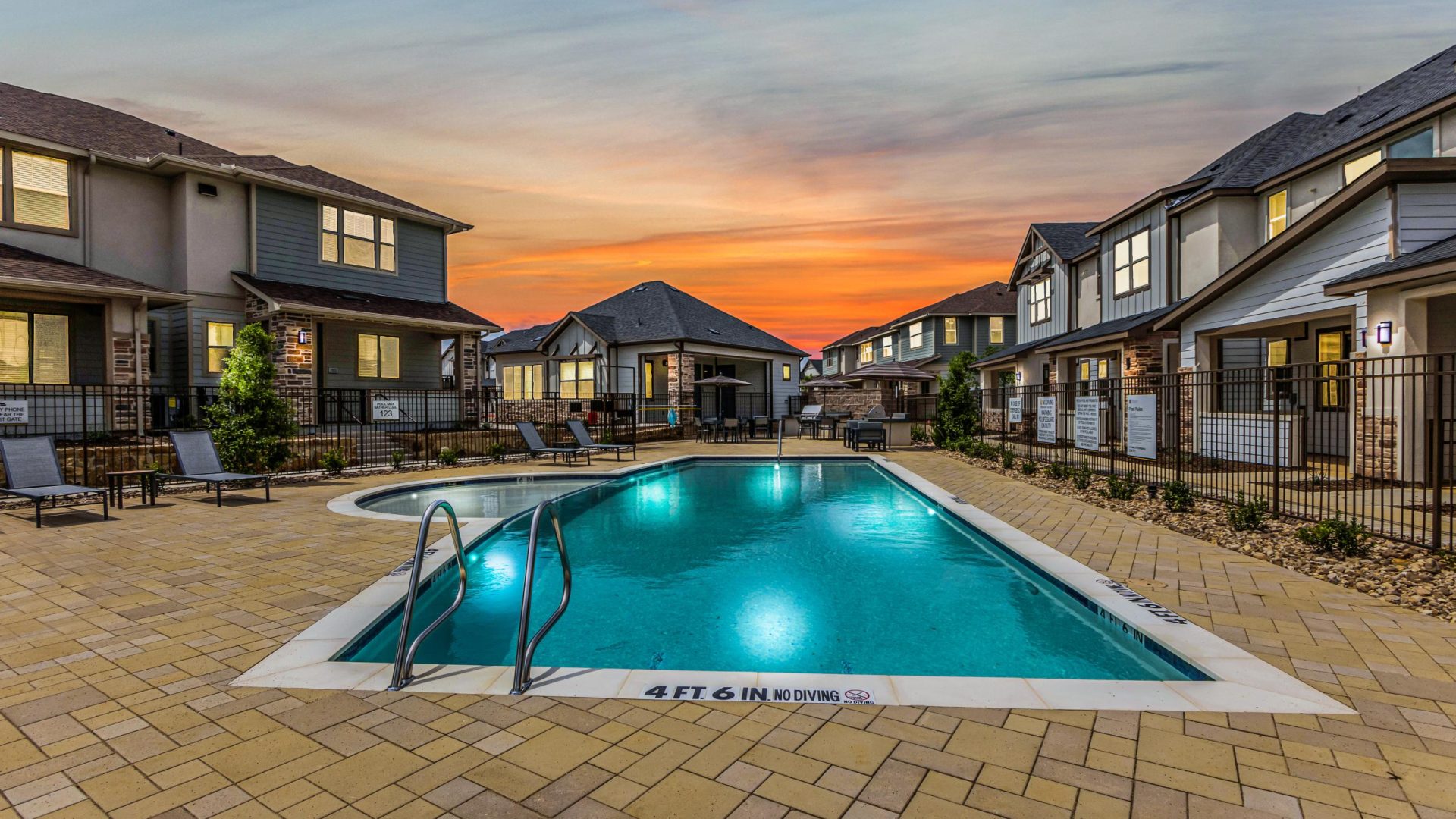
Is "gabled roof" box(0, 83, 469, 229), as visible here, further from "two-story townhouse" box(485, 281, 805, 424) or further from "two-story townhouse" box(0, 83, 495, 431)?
"two-story townhouse" box(485, 281, 805, 424)

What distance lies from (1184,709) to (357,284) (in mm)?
19776

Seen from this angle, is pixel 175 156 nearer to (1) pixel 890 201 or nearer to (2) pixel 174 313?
(2) pixel 174 313

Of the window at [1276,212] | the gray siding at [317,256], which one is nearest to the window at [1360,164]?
the window at [1276,212]

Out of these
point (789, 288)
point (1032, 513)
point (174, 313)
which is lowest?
point (1032, 513)

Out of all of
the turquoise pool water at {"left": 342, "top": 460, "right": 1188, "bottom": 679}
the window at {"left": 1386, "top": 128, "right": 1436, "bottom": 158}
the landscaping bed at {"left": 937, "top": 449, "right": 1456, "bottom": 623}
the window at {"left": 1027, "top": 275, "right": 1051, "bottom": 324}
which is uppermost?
the window at {"left": 1386, "top": 128, "right": 1436, "bottom": 158}

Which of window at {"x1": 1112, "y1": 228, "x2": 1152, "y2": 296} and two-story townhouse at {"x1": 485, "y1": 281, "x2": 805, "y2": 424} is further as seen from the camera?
two-story townhouse at {"x1": 485, "y1": 281, "x2": 805, "y2": 424}

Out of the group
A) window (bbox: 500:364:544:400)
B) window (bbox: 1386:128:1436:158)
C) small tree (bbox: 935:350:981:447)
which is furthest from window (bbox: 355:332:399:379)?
window (bbox: 1386:128:1436:158)

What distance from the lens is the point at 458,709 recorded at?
3.08m

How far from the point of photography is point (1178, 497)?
8438 millimetres

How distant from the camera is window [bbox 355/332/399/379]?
59.1ft

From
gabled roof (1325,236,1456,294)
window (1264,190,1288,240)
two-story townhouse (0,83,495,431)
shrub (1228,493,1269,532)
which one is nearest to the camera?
shrub (1228,493,1269,532)

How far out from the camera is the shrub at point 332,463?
12.8m

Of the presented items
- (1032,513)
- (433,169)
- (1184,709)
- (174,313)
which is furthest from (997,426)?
(174,313)

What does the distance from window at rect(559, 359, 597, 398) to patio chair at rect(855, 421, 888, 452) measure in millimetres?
12109
